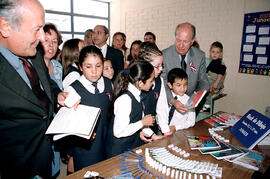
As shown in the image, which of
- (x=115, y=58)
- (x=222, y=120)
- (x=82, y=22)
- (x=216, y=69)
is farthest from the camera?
(x=82, y=22)

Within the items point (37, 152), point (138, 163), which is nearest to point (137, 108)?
point (138, 163)

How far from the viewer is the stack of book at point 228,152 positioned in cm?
125

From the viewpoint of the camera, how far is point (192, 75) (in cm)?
251

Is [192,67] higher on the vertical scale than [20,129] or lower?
higher

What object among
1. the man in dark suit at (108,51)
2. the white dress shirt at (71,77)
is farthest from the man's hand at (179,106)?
the man in dark suit at (108,51)

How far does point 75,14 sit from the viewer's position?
7.21 meters

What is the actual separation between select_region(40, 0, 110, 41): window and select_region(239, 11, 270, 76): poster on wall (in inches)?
→ 230

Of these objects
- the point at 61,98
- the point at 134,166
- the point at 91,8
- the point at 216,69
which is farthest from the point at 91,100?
the point at 91,8

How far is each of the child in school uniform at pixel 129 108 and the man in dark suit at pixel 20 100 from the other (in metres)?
0.60

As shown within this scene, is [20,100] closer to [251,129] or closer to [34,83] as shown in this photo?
[34,83]

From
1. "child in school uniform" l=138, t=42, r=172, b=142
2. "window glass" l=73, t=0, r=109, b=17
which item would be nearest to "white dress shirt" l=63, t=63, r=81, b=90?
"child in school uniform" l=138, t=42, r=172, b=142

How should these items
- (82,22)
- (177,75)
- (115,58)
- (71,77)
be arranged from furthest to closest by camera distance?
(82,22)
(115,58)
(71,77)
(177,75)

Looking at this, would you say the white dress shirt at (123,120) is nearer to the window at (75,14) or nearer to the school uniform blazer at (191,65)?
the school uniform blazer at (191,65)

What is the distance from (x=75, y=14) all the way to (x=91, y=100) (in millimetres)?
6600
